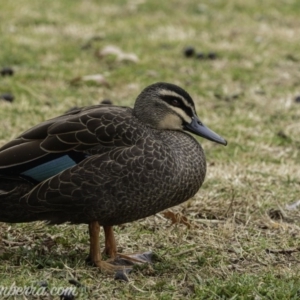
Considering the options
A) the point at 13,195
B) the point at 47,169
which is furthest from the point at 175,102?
the point at 13,195

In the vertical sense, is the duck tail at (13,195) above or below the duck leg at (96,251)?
above

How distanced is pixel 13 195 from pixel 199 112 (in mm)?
4102

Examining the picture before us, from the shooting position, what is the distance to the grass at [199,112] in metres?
4.27

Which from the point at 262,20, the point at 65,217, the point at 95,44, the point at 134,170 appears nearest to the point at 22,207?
the point at 65,217

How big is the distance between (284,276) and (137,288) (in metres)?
0.79

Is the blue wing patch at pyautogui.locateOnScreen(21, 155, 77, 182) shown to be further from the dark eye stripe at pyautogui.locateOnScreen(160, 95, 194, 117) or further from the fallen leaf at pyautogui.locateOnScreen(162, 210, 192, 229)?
the fallen leaf at pyautogui.locateOnScreen(162, 210, 192, 229)

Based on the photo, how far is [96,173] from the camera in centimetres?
421

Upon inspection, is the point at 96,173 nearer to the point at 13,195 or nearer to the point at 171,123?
the point at 13,195

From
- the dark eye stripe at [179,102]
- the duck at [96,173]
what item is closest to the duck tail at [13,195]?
the duck at [96,173]

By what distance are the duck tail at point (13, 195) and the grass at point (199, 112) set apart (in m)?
0.26

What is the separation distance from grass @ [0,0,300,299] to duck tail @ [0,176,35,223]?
260 millimetres

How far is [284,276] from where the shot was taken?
430 centimetres

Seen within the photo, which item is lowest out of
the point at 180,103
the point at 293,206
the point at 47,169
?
the point at 293,206

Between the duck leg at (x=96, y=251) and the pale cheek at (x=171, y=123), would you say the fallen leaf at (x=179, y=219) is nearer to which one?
the pale cheek at (x=171, y=123)
